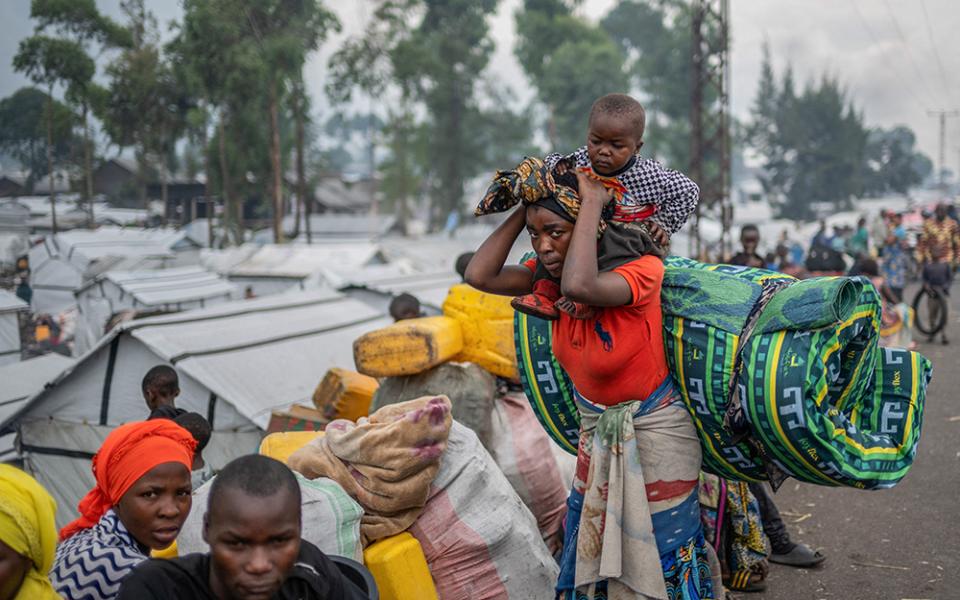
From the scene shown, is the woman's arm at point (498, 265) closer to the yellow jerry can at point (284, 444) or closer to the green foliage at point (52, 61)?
the yellow jerry can at point (284, 444)

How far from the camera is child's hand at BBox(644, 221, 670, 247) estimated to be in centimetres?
247

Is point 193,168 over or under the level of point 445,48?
under

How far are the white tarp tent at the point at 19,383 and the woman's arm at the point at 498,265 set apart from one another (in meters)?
4.63

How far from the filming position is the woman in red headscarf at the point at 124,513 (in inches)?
93.7

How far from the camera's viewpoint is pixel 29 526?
6.30 ft

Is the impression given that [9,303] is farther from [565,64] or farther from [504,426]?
[565,64]

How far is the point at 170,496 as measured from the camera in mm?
2584

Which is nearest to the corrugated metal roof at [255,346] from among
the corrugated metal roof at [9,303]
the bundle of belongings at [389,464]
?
the bundle of belongings at [389,464]

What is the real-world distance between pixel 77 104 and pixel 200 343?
28.5 feet

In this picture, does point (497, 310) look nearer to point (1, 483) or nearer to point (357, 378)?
point (357, 378)

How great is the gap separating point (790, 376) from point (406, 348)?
2.38 metres

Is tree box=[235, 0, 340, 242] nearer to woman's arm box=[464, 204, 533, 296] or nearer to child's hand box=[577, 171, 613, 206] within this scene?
woman's arm box=[464, 204, 533, 296]

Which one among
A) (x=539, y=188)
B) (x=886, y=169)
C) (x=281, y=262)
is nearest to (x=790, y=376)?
(x=539, y=188)

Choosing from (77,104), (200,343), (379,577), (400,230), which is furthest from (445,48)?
(379,577)
